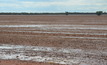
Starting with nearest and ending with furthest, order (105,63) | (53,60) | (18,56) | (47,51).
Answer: (105,63) → (53,60) → (18,56) → (47,51)

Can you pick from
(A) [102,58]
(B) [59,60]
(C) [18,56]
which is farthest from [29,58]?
(A) [102,58]

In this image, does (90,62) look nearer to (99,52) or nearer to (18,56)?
(99,52)

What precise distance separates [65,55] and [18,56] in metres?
2.38

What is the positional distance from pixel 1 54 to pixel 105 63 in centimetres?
548

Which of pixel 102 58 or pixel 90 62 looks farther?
pixel 102 58

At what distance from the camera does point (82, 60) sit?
33.8 ft

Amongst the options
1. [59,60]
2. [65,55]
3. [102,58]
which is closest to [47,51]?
[65,55]

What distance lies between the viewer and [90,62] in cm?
991

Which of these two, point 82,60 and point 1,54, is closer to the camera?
point 82,60

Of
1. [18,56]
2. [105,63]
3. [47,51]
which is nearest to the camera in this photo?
[105,63]

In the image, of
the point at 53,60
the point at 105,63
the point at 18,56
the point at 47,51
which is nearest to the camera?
the point at 105,63

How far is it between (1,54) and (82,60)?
14.4ft

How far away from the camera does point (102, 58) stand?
10.7m

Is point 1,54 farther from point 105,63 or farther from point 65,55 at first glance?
point 105,63
